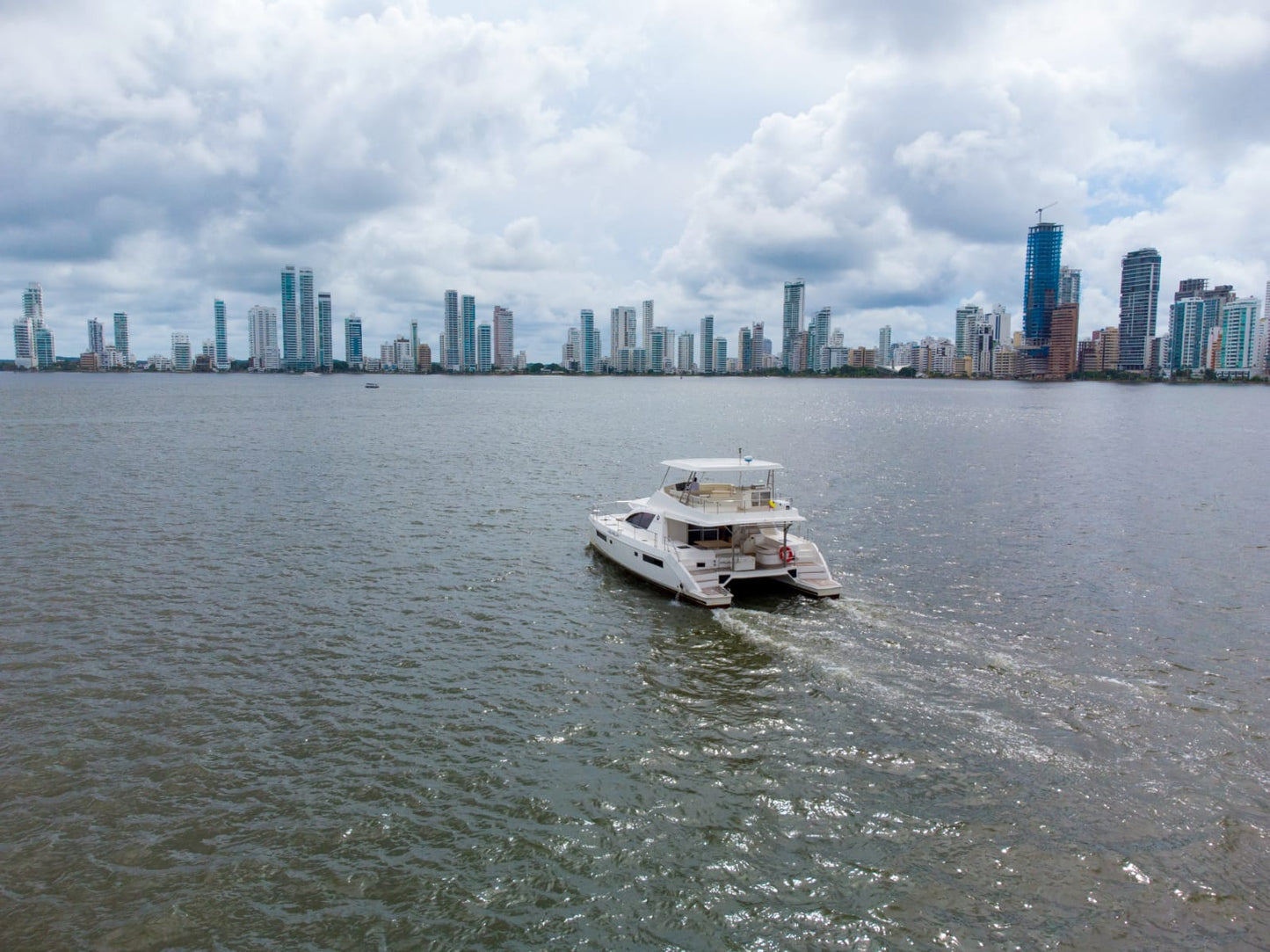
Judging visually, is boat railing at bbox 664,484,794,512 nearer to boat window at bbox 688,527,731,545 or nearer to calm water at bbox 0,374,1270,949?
boat window at bbox 688,527,731,545

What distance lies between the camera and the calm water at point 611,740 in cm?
1216

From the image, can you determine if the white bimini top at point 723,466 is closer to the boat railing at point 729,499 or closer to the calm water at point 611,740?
the boat railing at point 729,499

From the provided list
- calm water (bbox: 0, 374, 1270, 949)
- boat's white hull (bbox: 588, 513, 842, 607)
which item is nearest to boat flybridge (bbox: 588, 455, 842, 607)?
boat's white hull (bbox: 588, 513, 842, 607)

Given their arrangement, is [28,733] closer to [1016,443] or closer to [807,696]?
[807,696]

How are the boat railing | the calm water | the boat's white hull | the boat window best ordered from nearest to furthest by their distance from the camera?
the calm water → the boat's white hull → the boat railing → the boat window

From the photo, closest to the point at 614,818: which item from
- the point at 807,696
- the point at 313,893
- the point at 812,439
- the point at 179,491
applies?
the point at 313,893

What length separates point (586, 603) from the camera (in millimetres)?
27875

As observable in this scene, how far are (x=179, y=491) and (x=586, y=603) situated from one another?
33086mm

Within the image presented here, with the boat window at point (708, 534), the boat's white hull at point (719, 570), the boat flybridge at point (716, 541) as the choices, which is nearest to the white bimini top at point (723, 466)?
the boat flybridge at point (716, 541)

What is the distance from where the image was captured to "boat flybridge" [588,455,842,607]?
28312 mm

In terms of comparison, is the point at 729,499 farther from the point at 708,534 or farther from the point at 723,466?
the point at 723,466

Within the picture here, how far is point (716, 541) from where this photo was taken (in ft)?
100

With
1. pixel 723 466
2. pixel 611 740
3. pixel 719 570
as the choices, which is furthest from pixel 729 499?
pixel 611 740

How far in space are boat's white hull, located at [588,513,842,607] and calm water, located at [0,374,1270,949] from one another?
0.97 meters
